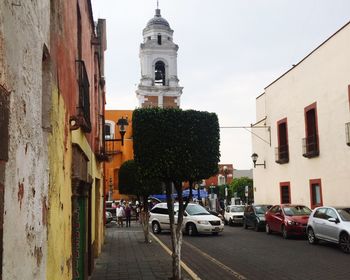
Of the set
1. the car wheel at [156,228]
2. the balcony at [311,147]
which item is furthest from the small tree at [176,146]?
the car wheel at [156,228]

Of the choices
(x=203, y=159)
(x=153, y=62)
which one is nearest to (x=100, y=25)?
(x=203, y=159)

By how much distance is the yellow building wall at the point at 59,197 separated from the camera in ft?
16.1

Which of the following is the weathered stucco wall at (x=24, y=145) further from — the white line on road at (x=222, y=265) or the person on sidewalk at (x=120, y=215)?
the person on sidewalk at (x=120, y=215)

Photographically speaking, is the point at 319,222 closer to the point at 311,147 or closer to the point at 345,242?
the point at 345,242

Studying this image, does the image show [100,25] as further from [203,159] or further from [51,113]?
[51,113]

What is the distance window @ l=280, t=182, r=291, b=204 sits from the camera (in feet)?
91.0

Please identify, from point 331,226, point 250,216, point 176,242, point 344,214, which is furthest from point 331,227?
point 250,216

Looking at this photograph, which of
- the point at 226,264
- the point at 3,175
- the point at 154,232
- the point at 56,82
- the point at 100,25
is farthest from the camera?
the point at 154,232

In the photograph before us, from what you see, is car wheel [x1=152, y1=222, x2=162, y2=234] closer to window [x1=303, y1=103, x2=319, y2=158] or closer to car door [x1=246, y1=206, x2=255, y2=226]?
car door [x1=246, y1=206, x2=255, y2=226]

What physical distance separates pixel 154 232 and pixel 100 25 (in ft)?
41.0

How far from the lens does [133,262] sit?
1396 cm

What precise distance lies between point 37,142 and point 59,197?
4.78ft

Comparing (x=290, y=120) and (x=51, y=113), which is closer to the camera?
(x=51, y=113)

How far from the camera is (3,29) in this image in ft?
9.48
